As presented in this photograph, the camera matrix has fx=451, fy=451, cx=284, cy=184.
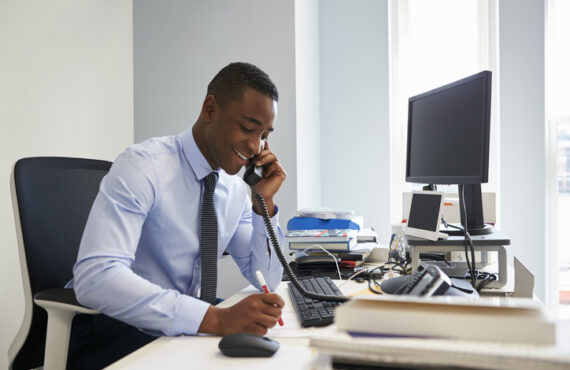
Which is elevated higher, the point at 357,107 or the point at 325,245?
the point at 357,107

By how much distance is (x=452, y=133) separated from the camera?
141 cm

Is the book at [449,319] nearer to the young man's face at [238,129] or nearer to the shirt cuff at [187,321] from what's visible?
the shirt cuff at [187,321]

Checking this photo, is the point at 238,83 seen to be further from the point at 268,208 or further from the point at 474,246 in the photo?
the point at 474,246

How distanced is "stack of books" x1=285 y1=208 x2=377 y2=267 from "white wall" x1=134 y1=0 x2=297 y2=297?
23.1 inches

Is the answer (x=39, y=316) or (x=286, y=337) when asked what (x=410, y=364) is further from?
(x=39, y=316)

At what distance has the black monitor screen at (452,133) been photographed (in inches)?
50.3

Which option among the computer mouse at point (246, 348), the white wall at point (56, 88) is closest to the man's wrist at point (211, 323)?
the computer mouse at point (246, 348)

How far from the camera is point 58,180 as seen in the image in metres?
1.30

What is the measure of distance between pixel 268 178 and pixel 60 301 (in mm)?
662

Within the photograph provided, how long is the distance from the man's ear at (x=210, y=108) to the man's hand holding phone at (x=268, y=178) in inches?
7.7

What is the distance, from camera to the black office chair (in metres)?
1.05

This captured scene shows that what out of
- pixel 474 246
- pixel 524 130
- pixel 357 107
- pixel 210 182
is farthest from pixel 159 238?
pixel 524 130

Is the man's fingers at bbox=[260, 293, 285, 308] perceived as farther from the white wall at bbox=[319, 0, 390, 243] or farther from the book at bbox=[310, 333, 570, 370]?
the white wall at bbox=[319, 0, 390, 243]

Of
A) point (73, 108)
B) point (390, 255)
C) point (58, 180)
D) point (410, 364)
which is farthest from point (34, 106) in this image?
point (410, 364)
